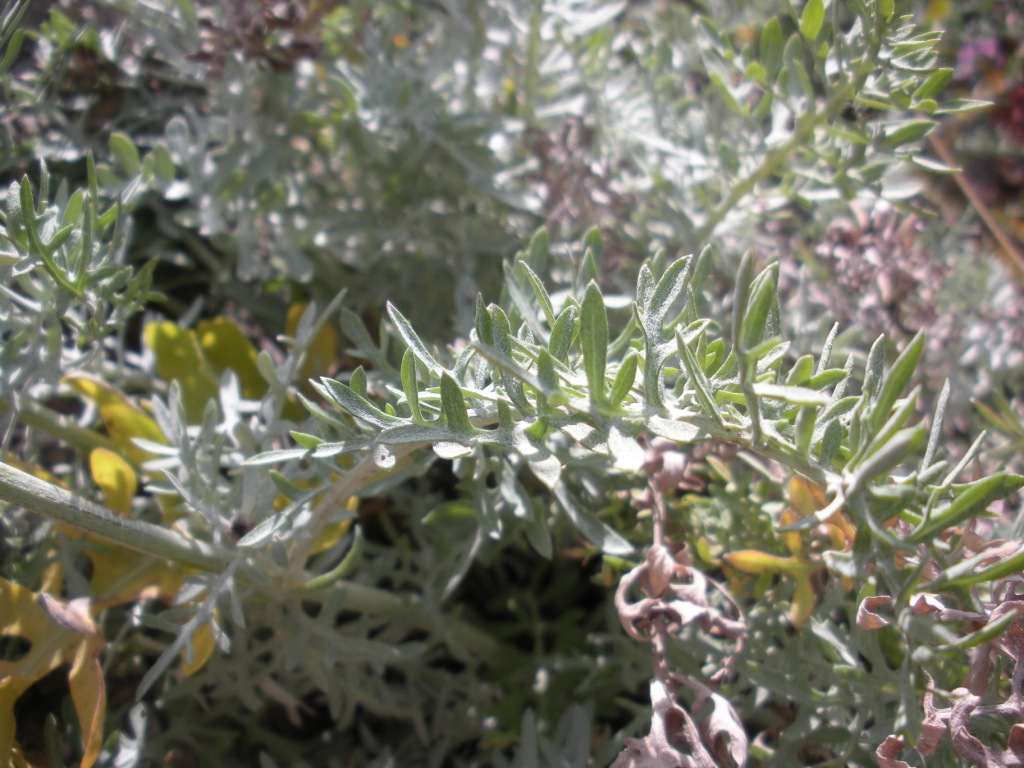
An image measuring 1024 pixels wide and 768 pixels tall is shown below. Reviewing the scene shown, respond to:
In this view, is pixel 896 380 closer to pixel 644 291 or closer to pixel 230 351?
pixel 644 291

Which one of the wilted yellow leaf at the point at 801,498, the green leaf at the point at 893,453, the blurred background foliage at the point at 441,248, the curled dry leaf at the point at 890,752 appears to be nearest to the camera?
the green leaf at the point at 893,453

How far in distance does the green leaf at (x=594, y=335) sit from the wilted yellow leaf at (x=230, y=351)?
20.6 inches

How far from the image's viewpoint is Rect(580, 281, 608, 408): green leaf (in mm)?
447

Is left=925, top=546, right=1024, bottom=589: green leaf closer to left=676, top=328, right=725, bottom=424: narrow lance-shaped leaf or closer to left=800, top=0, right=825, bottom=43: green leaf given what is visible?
left=676, top=328, right=725, bottom=424: narrow lance-shaped leaf

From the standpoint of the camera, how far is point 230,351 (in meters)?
0.89

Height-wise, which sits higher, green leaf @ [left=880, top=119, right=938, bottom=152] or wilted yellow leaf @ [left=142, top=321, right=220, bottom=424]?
green leaf @ [left=880, top=119, right=938, bottom=152]

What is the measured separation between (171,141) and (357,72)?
0.21 metres

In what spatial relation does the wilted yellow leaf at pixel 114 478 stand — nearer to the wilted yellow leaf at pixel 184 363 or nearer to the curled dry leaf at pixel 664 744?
the wilted yellow leaf at pixel 184 363

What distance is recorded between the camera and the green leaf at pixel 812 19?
1.98 feet

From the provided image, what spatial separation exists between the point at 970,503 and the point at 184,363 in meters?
0.71

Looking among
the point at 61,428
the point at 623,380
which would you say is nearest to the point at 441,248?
the point at 61,428

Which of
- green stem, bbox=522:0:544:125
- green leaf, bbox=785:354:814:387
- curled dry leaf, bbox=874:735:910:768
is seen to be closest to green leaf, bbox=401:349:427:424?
green leaf, bbox=785:354:814:387

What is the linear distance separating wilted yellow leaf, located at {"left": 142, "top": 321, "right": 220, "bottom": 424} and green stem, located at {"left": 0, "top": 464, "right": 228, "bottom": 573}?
0.74 feet

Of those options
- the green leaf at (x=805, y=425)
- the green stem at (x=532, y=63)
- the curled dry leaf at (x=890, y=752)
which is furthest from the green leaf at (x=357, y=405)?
the green stem at (x=532, y=63)
